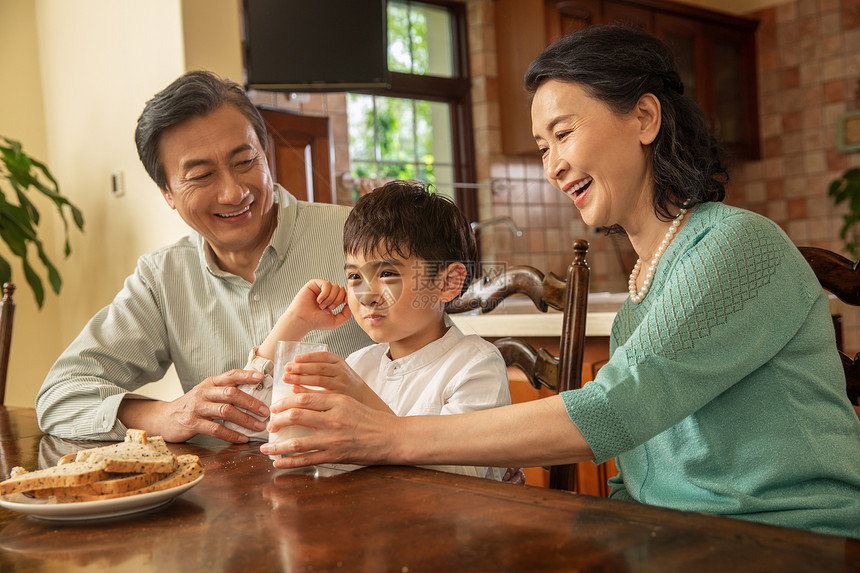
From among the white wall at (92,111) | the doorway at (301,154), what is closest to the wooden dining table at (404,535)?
the white wall at (92,111)

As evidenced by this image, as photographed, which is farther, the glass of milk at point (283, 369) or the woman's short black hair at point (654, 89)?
the woman's short black hair at point (654, 89)

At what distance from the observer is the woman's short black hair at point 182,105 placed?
4.75ft

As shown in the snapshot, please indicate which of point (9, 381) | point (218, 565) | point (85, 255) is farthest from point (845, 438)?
point (9, 381)

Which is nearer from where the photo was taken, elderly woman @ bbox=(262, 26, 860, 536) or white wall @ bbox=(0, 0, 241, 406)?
elderly woman @ bbox=(262, 26, 860, 536)

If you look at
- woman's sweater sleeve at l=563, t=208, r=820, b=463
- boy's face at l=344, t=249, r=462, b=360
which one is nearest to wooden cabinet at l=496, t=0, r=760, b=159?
boy's face at l=344, t=249, r=462, b=360

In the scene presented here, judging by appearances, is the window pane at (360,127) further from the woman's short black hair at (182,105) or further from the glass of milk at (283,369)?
the glass of milk at (283,369)

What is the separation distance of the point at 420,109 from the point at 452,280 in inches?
135

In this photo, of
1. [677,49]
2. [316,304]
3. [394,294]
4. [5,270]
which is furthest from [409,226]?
[677,49]

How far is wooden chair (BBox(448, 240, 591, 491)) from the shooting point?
1.16 metres

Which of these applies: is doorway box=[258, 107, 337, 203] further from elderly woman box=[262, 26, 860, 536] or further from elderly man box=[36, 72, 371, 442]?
elderly woman box=[262, 26, 860, 536]

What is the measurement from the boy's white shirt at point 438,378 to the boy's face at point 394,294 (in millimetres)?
47

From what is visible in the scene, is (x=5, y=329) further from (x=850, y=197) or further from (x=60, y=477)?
(x=850, y=197)

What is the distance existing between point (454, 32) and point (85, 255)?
2.46 metres

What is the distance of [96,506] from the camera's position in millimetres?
701
